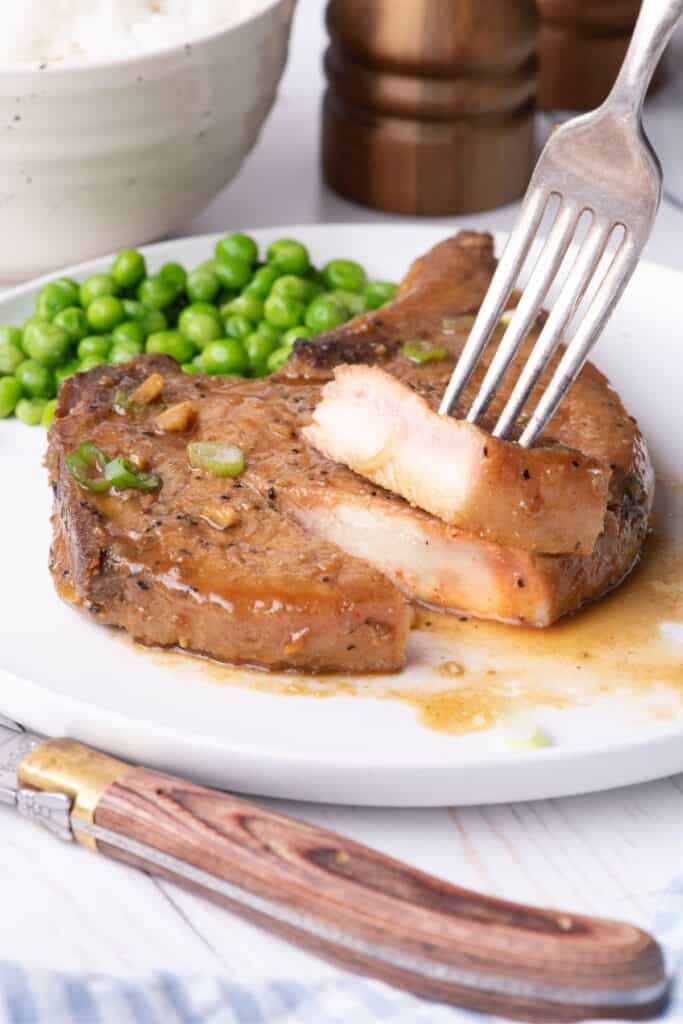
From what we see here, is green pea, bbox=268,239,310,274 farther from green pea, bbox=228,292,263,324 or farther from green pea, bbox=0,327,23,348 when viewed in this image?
green pea, bbox=0,327,23,348

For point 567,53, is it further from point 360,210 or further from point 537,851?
point 537,851

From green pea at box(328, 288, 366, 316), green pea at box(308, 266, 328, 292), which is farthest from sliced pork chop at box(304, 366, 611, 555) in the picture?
green pea at box(308, 266, 328, 292)

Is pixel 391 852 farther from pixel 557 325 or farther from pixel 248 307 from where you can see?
pixel 248 307

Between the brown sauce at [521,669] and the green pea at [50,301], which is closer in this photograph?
the brown sauce at [521,669]

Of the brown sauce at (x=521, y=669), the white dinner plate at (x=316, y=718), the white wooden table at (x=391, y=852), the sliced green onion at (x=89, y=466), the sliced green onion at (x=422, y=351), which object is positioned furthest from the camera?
the sliced green onion at (x=422, y=351)

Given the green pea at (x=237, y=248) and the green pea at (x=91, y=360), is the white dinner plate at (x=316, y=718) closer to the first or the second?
the green pea at (x=91, y=360)

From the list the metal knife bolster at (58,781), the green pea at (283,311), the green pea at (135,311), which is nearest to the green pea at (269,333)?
the green pea at (283,311)

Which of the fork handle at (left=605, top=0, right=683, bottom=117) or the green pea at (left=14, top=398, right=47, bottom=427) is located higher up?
the fork handle at (left=605, top=0, right=683, bottom=117)
